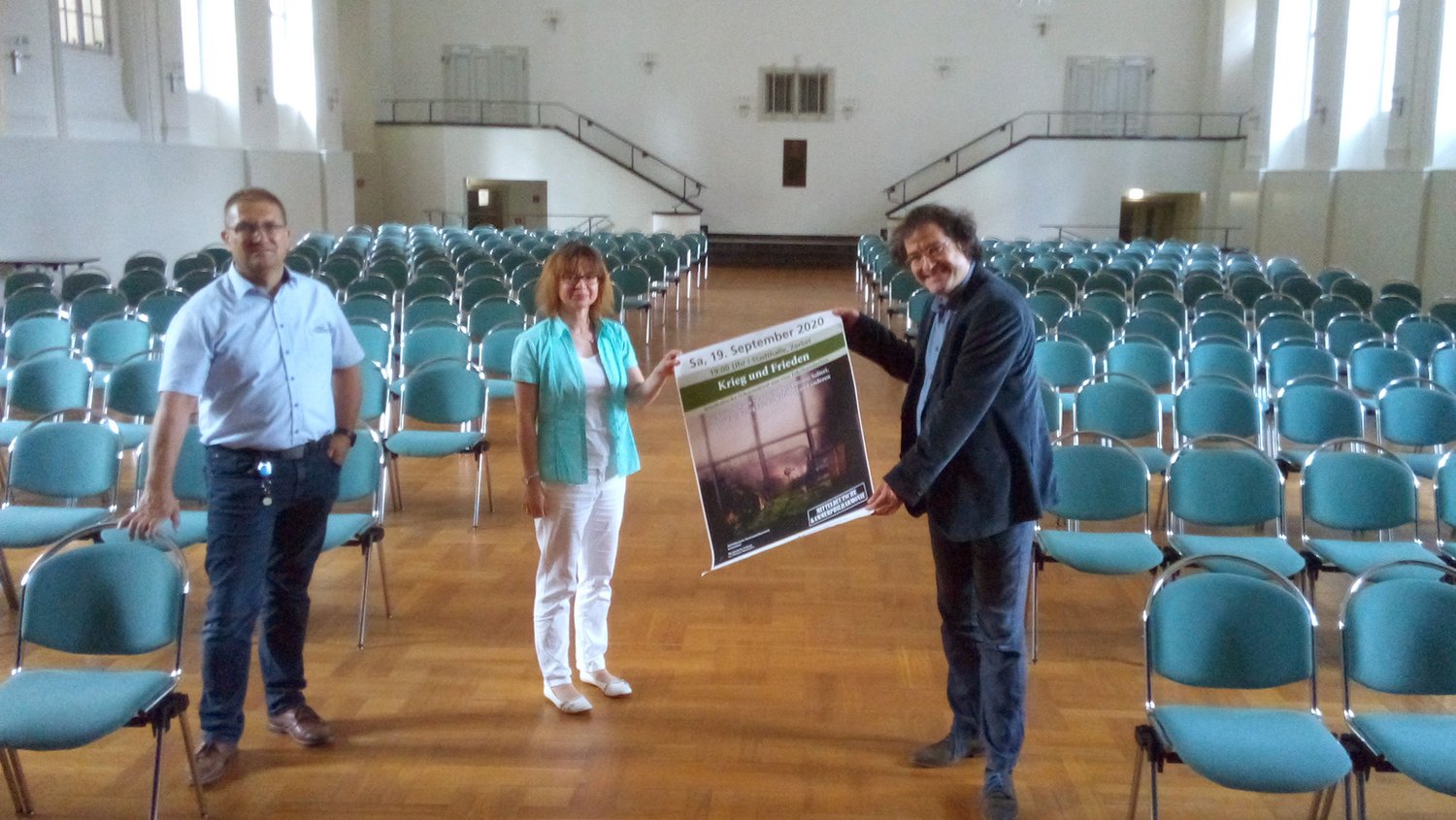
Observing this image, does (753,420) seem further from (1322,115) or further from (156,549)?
(1322,115)

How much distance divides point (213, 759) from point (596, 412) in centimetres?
166

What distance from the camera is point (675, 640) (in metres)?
5.16

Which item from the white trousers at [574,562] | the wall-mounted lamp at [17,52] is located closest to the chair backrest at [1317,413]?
the white trousers at [574,562]

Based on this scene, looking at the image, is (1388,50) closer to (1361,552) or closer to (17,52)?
(1361,552)

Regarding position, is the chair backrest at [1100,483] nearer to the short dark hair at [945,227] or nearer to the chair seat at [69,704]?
the short dark hair at [945,227]

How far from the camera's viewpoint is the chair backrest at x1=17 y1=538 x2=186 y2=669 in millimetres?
3559

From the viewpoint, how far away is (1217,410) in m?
6.61

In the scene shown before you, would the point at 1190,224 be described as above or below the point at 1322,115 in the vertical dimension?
below

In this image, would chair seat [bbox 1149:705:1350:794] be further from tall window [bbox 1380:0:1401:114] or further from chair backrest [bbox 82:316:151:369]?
tall window [bbox 1380:0:1401:114]

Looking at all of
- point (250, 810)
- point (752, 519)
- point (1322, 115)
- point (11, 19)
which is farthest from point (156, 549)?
point (1322, 115)

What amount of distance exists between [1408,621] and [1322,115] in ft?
60.9

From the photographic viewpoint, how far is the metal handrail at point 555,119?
2808 cm

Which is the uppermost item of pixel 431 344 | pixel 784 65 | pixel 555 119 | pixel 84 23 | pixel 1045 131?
pixel 784 65

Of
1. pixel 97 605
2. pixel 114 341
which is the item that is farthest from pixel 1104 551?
pixel 114 341
